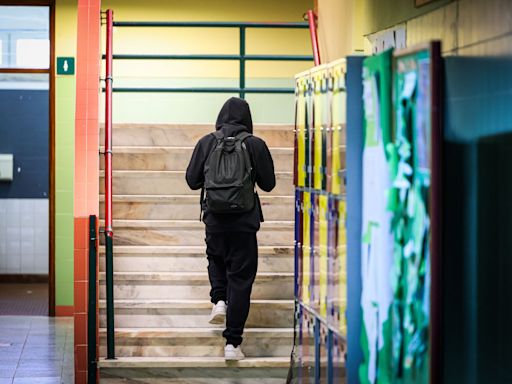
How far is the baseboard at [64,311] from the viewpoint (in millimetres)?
12000

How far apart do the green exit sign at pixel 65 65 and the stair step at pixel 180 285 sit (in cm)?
407

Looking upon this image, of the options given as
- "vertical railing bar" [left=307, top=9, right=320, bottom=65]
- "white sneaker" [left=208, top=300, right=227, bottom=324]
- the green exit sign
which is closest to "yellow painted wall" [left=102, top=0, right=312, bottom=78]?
the green exit sign

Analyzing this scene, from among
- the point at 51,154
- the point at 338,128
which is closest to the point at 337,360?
the point at 338,128

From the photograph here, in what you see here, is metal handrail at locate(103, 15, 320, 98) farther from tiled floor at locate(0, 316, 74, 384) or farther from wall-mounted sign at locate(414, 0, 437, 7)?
wall-mounted sign at locate(414, 0, 437, 7)

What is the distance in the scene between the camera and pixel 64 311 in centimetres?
1202

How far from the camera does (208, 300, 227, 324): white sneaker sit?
7699mm

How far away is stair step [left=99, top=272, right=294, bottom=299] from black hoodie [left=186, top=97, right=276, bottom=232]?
1070 mm

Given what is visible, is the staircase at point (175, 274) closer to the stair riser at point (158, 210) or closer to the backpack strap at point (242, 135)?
the stair riser at point (158, 210)

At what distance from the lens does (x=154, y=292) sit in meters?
8.49

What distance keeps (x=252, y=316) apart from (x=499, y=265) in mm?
3884

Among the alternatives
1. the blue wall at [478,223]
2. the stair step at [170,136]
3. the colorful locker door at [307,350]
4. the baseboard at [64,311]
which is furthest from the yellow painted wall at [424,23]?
the baseboard at [64,311]

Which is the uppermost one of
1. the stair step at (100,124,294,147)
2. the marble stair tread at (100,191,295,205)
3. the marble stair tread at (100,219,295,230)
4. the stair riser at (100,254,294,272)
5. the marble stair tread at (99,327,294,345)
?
the stair step at (100,124,294,147)

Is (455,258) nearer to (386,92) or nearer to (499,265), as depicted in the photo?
(499,265)

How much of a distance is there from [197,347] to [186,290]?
63 cm
